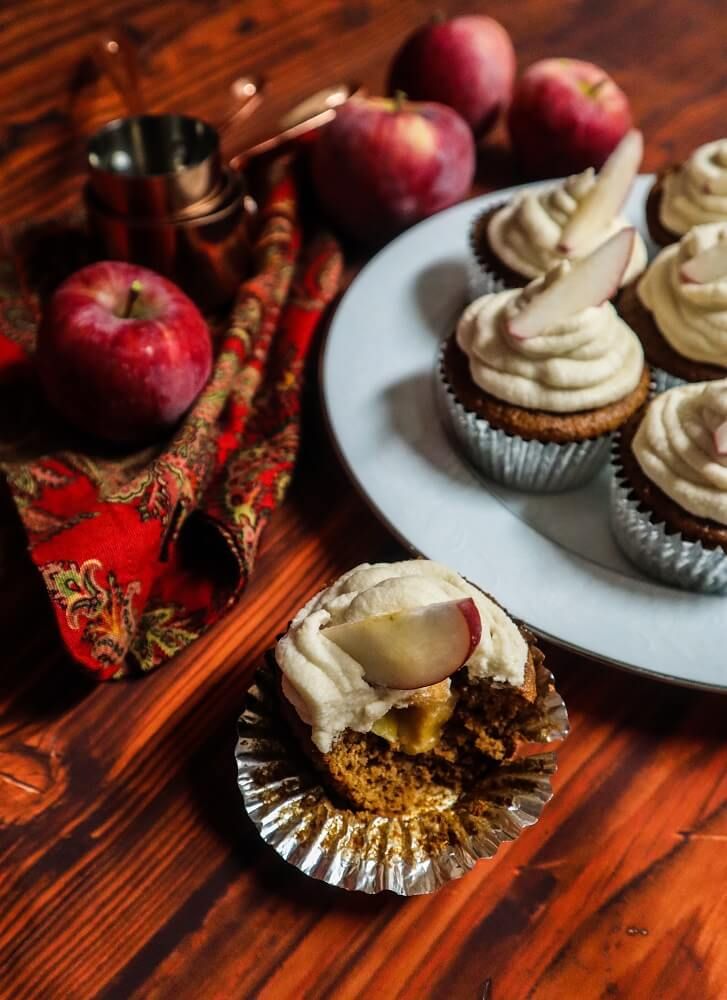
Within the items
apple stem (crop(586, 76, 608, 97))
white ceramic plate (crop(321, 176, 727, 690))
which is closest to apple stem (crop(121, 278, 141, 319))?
white ceramic plate (crop(321, 176, 727, 690))

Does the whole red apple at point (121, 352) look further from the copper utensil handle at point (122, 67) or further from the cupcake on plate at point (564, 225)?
the copper utensil handle at point (122, 67)

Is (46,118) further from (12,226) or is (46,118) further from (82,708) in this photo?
(82,708)

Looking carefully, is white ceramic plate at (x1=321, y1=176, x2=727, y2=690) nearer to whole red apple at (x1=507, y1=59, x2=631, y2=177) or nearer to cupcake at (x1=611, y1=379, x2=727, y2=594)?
cupcake at (x1=611, y1=379, x2=727, y2=594)

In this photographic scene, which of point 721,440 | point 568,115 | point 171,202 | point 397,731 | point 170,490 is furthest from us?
point 568,115

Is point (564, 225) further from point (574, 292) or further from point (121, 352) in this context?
point (121, 352)

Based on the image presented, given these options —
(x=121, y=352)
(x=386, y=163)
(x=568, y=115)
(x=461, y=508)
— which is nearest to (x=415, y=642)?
(x=461, y=508)

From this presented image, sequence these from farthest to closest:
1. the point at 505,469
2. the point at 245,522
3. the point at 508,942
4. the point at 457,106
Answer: the point at 457,106
the point at 505,469
the point at 245,522
the point at 508,942

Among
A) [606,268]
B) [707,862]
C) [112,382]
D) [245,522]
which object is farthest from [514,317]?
[707,862]

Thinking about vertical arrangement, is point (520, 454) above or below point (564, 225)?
below
